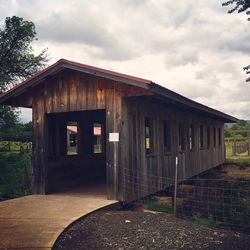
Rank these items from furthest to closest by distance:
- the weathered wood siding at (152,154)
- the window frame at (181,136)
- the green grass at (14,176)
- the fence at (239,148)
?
the fence at (239,148) → the window frame at (181,136) → the green grass at (14,176) → the weathered wood siding at (152,154)

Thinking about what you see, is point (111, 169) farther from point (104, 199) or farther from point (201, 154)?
point (201, 154)

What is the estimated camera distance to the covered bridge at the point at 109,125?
31.2 ft

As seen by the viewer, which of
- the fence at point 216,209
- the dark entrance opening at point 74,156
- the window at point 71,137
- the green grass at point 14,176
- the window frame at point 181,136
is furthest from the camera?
the window at point 71,137

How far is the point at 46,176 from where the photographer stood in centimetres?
1087

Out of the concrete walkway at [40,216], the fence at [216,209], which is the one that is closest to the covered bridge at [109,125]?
the concrete walkway at [40,216]

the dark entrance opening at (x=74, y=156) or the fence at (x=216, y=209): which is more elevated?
the dark entrance opening at (x=74, y=156)

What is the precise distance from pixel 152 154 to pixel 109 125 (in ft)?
8.08

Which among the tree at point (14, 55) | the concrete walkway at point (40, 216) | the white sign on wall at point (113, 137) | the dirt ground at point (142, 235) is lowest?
the dirt ground at point (142, 235)

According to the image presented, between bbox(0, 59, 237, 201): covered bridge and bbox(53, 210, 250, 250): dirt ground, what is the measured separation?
1.92 metres

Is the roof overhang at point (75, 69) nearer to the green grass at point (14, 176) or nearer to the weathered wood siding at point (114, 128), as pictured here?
the weathered wood siding at point (114, 128)

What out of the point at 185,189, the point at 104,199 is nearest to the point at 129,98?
the point at 104,199

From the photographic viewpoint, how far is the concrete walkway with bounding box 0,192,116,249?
19.6ft

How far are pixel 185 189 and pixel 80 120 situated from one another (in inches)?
217

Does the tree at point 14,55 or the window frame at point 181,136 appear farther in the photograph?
the tree at point 14,55
